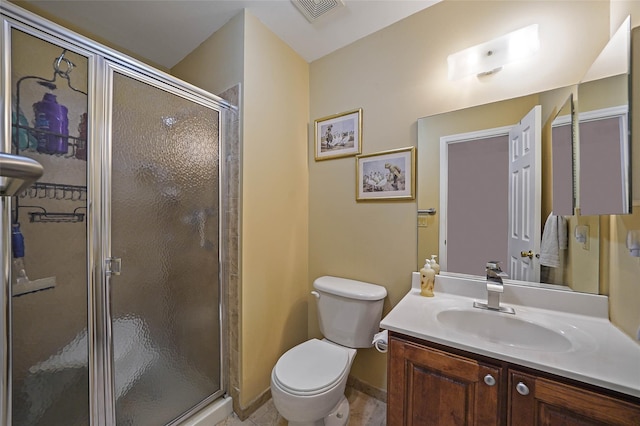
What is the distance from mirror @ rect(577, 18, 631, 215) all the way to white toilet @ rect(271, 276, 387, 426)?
3.43ft

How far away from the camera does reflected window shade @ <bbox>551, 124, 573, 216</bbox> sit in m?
1.10

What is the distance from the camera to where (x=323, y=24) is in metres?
1.58

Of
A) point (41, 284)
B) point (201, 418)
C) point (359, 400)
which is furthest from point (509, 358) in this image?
point (41, 284)

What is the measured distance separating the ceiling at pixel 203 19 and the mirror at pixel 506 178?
0.74m

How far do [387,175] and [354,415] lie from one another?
1.49 m

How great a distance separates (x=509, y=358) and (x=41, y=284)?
1.70m

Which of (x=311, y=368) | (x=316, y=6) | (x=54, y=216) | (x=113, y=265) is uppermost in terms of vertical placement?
(x=316, y=6)

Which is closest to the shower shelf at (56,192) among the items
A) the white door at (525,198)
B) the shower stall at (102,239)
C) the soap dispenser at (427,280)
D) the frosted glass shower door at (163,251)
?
the shower stall at (102,239)

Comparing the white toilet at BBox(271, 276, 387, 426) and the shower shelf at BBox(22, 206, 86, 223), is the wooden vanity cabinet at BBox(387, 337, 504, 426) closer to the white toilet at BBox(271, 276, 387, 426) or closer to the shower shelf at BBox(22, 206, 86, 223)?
the white toilet at BBox(271, 276, 387, 426)

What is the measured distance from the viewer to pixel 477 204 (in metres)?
1.34

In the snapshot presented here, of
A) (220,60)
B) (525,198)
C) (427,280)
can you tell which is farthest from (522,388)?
(220,60)

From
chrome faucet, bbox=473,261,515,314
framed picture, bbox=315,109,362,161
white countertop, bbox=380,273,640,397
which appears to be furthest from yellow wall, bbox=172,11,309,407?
chrome faucet, bbox=473,261,515,314

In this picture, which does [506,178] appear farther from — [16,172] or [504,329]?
[16,172]

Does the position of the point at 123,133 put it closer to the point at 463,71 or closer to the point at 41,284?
the point at 41,284
